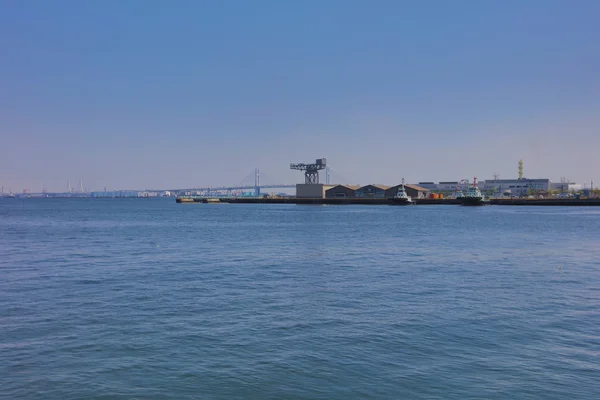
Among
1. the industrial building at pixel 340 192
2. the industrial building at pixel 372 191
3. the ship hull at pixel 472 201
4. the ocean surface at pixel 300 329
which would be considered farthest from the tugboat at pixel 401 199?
the ocean surface at pixel 300 329

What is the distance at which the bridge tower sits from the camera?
152125mm

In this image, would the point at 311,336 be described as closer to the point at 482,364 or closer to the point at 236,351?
the point at 236,351

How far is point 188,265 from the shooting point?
2677cm

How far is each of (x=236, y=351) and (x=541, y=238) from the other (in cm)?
3756

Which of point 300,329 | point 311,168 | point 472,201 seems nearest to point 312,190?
point 311,168

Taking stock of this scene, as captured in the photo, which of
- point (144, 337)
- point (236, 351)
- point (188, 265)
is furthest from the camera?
point (188, 265)

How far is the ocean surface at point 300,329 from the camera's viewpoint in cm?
1016

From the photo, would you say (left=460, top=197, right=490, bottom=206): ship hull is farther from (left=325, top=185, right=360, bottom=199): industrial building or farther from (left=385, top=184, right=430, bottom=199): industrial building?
(left=325, top=185, right=360, bottom=199): industrial building

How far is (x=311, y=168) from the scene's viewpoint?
509ft

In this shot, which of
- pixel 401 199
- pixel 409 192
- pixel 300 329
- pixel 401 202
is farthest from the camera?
pixel 409 192

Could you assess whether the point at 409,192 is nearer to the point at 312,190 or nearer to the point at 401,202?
the point at 401,202

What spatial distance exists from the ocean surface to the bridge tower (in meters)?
124

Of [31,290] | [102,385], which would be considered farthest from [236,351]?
[31,290]

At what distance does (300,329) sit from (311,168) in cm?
14179
